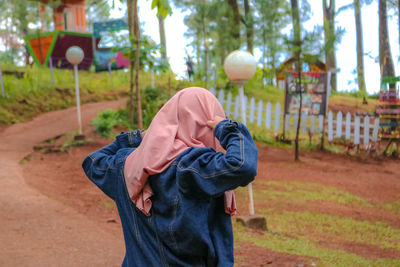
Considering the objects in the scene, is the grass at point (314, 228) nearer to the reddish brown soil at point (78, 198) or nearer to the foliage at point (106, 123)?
the reddish brown soil at point (78, 198)

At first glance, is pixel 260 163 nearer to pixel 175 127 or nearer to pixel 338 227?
pixel 338 227

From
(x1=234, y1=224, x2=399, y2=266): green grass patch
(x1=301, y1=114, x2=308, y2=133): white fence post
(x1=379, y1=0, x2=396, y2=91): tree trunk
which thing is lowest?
(x1=234, y1=224, x2=399, y2=266): green grass patch

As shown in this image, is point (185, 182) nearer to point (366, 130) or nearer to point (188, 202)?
point (188, 202)

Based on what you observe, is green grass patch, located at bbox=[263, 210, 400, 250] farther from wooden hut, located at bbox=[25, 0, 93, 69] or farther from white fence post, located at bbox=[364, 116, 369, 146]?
wooden hut, located at bbox=[25, 0, 93, 69]

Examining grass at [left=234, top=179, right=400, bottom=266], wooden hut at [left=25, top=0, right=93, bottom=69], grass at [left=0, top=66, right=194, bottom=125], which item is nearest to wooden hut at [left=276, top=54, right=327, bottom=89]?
grass at [left=0, top=66, right=194, bottom=125]

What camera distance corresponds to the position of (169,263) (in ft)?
6.23

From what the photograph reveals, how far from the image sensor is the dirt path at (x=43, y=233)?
3943 mm

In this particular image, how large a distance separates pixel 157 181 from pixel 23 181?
6.14 meters

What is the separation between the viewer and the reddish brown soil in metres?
4.18

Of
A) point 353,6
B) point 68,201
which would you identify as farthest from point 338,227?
point 353,6

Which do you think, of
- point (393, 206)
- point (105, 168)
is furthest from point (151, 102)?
point (105, 168)

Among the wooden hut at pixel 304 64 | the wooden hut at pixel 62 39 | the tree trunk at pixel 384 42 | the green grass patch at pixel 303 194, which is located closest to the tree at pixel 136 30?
the green grass patch at pixel 303 194

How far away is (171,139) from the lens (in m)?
1.82

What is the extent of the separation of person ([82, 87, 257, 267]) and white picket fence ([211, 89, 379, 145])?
1150cm
